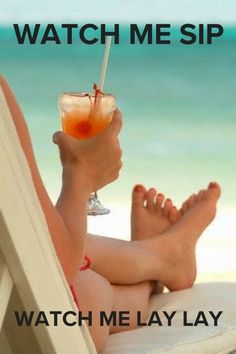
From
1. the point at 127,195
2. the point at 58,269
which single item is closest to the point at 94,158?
the point at 58,269

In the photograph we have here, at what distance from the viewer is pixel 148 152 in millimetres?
5117

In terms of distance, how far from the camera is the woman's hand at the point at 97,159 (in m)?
1.51

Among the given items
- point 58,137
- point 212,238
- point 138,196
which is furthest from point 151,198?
point 212,238

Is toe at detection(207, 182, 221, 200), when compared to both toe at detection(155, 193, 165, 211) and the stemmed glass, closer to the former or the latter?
toe at detection(155, 193, 165, 211)

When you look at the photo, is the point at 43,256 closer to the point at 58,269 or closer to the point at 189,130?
the point at 58,269

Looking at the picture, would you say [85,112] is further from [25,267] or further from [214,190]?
[25,267]

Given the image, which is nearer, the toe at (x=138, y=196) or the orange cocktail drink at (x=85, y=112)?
the orange cocktail drink at (x=85, y=112)

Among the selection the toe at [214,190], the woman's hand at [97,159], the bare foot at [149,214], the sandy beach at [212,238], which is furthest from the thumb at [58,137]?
the sandy beach at [212,238]

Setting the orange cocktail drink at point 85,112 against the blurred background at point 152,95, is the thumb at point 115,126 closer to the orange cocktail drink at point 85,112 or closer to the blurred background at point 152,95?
the orange cocktail drink at point 85,112

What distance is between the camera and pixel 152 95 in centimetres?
616

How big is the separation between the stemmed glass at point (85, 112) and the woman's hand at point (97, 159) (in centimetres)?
61

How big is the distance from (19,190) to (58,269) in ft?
0.44

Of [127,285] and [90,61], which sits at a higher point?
[90,61]

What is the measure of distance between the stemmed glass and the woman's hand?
61 centimetres
